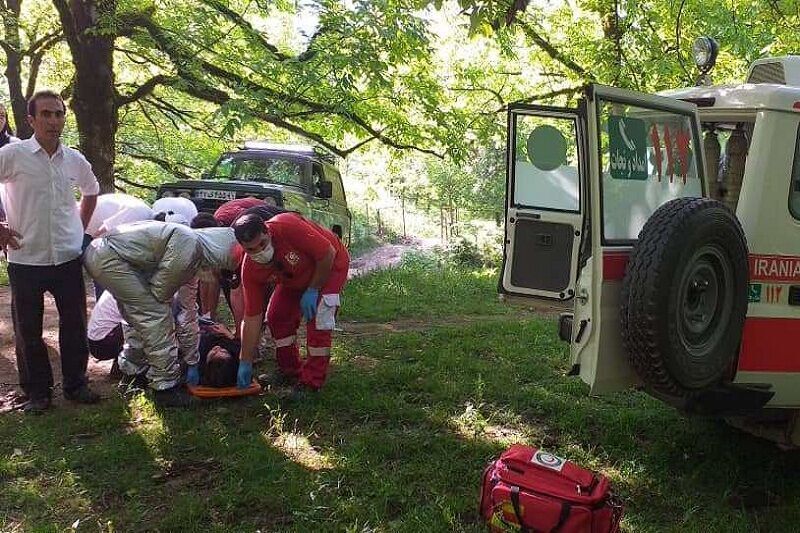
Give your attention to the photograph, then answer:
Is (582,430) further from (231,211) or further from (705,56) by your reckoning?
(231,211)

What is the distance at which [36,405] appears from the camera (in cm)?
413

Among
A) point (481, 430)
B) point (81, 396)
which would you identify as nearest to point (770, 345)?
point (481, 430)

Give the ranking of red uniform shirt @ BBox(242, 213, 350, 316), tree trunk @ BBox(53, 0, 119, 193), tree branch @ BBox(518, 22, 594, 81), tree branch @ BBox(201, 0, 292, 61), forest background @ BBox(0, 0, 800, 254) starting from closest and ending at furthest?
red uniform shirt @ BBox(242, 213, 350, 316)
forest background @ BBox(0, 0, 800, 254)
tree branch @ BBox(201, 0, 292, 61)
tree trunk @ BBox(53, 0, 119, 193)
tree branch @ BBox(518, 22, 594, 81)

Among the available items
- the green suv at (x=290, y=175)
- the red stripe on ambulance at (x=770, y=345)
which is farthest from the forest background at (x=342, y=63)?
the red stripe on ambulance at (x=770, y=345)

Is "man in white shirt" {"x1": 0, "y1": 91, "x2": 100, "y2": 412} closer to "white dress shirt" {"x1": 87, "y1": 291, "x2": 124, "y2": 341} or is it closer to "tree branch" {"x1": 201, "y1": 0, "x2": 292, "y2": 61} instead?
"white dress shirt" {"x1": 87, "y1": 291, "x2": 124, "y2": 341}

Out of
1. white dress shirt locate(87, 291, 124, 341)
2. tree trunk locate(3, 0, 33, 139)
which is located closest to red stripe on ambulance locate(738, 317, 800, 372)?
white dress shirt locate(87, 291, 124, 341)

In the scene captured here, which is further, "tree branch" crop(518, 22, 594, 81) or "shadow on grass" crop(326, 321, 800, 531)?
"tree branch" crop(518, 22, 594, 81)

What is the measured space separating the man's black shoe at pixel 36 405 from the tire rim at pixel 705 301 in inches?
152

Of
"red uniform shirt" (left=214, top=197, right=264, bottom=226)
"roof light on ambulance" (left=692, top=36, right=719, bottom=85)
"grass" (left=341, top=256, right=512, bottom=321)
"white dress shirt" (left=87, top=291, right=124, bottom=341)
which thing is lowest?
"grass" (left=341, top=256, right=512, bottom=321)

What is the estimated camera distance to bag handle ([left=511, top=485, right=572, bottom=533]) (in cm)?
257

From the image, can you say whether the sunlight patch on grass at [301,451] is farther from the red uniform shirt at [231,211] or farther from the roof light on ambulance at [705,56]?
the roof light on ambulance at [705,56]

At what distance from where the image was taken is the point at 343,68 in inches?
286

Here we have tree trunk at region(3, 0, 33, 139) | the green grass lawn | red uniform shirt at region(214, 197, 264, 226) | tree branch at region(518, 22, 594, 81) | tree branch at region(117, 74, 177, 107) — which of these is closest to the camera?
the green grass lawn

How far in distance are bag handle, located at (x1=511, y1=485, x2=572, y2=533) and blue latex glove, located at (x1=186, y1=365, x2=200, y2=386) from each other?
2636 mm
